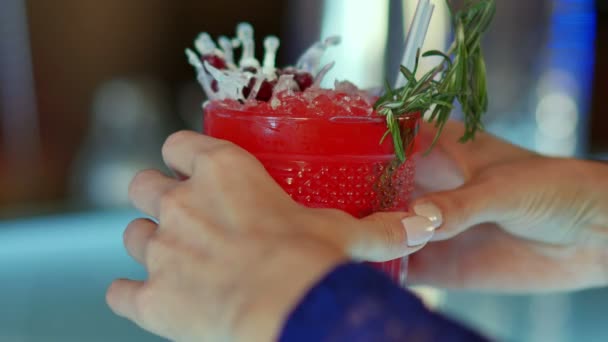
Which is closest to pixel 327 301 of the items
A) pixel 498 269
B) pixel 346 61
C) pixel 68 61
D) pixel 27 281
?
pixel 498 269

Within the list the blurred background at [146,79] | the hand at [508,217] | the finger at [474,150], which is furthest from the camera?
the blurred background at [146,79]

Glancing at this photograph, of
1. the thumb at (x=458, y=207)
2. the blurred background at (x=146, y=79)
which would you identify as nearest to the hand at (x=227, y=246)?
the thumb at (x=458, y=207)

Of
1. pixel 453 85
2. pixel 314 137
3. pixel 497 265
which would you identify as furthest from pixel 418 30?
pixel 497 265

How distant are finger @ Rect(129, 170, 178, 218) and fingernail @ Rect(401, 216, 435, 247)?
9.9 inches

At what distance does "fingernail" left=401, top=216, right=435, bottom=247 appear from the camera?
74 centimetres

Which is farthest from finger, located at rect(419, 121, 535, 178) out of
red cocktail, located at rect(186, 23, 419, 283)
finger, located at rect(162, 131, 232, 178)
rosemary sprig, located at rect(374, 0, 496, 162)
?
finger, located at rect(162, 131, 232, 178)

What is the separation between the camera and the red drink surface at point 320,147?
2.39 feet

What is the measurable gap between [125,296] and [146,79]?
2.80 m

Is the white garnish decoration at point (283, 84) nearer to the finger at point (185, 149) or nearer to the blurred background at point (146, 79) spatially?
the finger at point (185, 149)

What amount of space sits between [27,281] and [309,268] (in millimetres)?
1662

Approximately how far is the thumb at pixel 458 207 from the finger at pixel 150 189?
29 centimetres

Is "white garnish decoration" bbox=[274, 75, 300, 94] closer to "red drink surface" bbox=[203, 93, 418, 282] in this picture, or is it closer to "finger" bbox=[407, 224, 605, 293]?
"red drink surface" bbox=[203, 93, 418, 282]

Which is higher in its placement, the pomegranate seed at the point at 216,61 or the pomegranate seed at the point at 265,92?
the pomegranate seed at the point at 216,61

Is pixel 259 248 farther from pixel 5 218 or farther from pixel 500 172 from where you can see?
pixel 5 218
